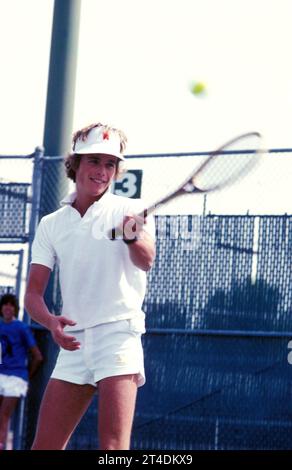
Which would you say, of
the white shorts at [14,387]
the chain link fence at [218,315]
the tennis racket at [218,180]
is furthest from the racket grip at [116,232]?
the white shorts at [14,387]

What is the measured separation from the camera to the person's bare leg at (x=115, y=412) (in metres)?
4.57

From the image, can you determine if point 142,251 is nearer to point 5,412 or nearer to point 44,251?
point 44,251

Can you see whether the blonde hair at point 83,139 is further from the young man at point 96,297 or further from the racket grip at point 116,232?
the racket grip at point 116,232

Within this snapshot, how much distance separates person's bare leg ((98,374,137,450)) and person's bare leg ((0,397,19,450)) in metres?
4.96

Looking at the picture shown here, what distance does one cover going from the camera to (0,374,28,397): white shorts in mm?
9516

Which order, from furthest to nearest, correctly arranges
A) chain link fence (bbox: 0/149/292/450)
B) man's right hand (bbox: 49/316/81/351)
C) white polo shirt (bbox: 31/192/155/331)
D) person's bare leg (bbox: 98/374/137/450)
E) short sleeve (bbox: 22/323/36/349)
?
short sleeve (bbox: 22/323/36/349) → chain link fence (bbox: 0/149/292/450) → white polo shirt (bbox: 31/192/155/331) → man's right hand (bbox: 49/316/81/351) → person's bare leg (bbox: 98/374/137/450)

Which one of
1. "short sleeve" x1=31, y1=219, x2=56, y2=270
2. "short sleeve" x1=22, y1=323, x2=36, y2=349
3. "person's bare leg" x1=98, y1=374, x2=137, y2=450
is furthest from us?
"short sleeve" x1=22, y1=323, x2=36, y2=349

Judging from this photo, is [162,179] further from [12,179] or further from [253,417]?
[253,417]

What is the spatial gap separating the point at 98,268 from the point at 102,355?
39 cm

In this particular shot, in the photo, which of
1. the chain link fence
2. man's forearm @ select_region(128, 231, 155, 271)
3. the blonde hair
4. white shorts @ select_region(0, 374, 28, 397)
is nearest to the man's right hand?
man's forearm @ select_region(128, 231, 155, 271)

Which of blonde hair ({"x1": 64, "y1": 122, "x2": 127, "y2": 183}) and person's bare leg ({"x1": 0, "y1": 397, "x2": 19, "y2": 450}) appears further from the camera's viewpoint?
person's bare leg ({"x1": 0, "y1": 397, "x2": 19, "y2": 450})

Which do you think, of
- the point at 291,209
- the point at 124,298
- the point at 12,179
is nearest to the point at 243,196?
the point at 291,209

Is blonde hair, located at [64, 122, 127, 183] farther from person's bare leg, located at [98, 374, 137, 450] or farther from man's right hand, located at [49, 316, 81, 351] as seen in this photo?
person's bare leg, located at [98, 374, 137, 450]

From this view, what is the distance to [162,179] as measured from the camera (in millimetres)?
9047
